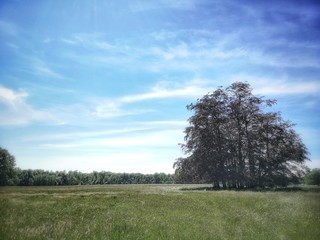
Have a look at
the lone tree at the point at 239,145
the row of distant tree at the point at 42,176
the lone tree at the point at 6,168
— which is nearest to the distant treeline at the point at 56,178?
the row of distant tree at the point at 42,176

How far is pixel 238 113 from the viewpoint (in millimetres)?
49031

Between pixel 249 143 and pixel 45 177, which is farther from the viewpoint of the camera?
pixel 45 177

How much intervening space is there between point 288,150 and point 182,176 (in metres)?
17.7

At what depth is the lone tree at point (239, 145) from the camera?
46125 mm

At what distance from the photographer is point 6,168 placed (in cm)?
9381

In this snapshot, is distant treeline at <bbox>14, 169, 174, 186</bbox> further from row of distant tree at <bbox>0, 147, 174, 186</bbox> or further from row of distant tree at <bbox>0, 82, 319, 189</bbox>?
row of distant tree at <bbox>0, 82, 319, 189</bbox>

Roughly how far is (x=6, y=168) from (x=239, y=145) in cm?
7802

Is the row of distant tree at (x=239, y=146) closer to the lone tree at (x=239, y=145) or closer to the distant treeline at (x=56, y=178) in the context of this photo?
the lone tree at (x=239, y=145)

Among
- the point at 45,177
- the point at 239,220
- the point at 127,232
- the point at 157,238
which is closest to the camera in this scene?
the point at 157,238

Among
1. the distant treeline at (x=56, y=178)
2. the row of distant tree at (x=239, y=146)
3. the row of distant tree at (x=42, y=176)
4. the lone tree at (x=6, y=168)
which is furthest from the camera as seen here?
the distant treeline at (x=56, y=178)

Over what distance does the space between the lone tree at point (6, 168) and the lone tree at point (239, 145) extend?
65784 mm

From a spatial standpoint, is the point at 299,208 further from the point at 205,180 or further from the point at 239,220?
the point at 205,180

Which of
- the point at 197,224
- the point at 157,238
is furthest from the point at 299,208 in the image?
the point at 157,238

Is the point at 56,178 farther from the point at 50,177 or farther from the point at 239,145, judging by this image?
the point at 239,145
